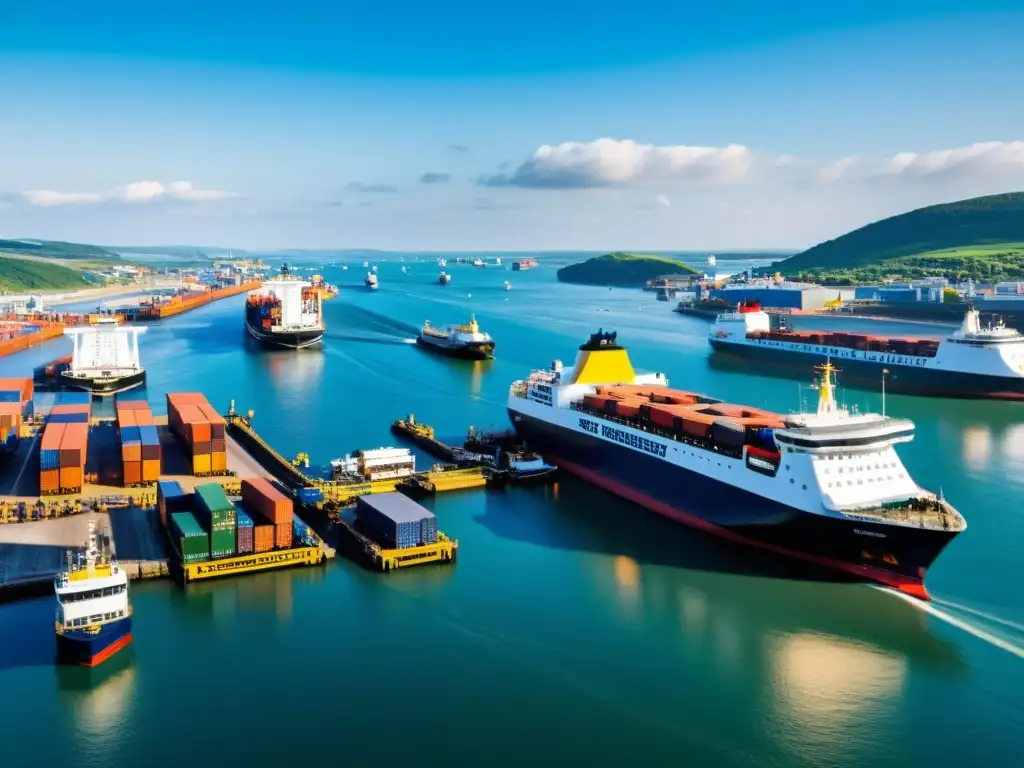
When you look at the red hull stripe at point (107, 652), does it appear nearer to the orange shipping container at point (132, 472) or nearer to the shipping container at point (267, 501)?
the shipping container at point (267, 501)

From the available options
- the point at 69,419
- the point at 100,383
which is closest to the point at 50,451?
the point at 69,419

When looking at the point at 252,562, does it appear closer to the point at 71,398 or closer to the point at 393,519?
the point at 393,519

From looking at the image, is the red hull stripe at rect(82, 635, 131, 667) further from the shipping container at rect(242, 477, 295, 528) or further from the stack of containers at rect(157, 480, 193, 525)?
the stack of containers at rect(157, 480, 193, 525)

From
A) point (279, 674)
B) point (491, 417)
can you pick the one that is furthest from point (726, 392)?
point (279, 674)

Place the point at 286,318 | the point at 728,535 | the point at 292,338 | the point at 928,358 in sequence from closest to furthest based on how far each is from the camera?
the point at 728,535, the point at 928,358, the point at 292,338, the point at 286,318

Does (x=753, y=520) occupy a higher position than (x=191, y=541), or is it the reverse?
(x=191, y=541)

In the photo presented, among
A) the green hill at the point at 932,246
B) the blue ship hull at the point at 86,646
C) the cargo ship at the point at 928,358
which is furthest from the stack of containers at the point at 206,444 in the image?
the green hill at the point at 932,246

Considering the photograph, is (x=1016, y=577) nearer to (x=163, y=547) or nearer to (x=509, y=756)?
(x=509, y=756)
